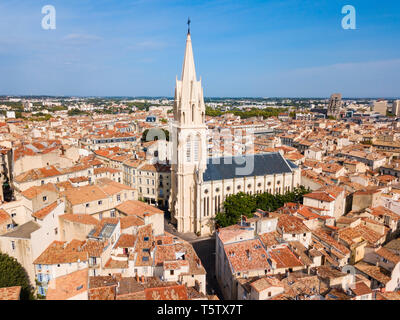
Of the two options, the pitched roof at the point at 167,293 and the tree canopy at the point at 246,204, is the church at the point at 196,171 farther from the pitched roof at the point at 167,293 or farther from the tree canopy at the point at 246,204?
the pitched roof at the point at 167,293

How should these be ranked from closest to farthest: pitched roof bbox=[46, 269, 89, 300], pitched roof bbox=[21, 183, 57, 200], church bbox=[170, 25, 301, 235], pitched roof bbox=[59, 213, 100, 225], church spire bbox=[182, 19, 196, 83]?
pitched roof bbox=[46, 269, 89, 300]
pitched roof bbox=[59, 213, 100, 225]
pitched roof bbox=[21, 183, 57, 200]
church spire bbox=[182, 19, 196, 83]
church bbox=[170, 25, 301, 235]

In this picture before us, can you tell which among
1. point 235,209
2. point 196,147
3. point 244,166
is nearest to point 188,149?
point 196,147

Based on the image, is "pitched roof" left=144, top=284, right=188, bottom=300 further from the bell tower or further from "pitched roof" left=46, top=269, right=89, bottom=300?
the bell tower

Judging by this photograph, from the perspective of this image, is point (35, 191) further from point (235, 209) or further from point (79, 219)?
point (235, 209)

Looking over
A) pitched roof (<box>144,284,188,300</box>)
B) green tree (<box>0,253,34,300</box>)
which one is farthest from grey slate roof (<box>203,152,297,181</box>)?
green tree (<box>0,253,34,300</box>)

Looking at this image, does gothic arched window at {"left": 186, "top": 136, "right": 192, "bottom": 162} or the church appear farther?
gothic arched window at {"left": 186, "top": 136, "right": 192, "bottom": 162}
